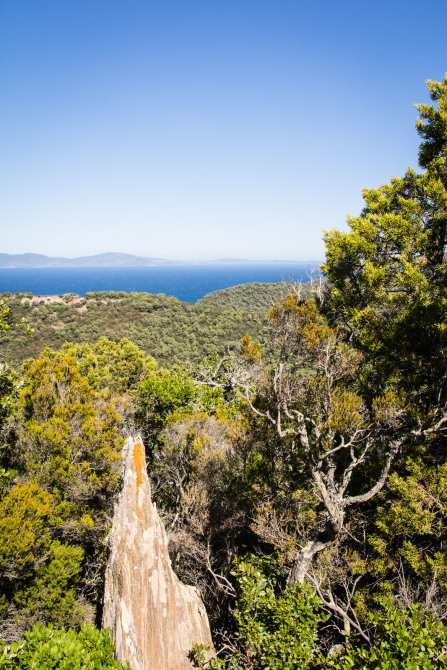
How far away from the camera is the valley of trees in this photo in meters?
6.44

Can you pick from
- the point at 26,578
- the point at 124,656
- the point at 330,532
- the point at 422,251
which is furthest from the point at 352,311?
the point at 26,578

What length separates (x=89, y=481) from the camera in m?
9.45

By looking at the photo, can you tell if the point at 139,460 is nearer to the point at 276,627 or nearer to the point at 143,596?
the point at 143,596

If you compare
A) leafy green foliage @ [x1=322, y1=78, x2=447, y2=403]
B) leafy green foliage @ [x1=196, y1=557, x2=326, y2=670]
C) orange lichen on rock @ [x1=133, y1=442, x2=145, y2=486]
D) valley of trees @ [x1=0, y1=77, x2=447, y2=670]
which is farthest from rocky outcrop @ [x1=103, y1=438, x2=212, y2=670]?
leafy green foliage @ [x1=322, y1=78, x2=447, y2=403]

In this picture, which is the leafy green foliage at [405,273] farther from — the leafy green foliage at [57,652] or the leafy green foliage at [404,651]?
the leafy green foliage at [57,652]

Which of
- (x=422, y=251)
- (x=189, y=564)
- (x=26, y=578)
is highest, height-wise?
(x=422, y=251)

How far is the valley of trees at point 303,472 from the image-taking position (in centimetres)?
644

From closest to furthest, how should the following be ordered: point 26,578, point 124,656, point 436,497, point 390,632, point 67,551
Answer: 1. point 390,632
2. point 124,656
3. point 436,497
4. point 26,578
5. point 67,551

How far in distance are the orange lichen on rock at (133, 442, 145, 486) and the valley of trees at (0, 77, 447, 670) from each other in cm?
227

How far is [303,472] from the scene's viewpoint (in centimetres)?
898

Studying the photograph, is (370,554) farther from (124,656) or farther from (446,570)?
(124,656)

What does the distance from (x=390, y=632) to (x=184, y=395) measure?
39.5ft

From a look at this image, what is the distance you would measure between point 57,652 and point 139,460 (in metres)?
2.97

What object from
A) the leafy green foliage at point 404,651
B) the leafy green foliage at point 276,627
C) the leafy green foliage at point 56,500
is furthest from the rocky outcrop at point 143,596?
the leafy green foliage at point 404,651
